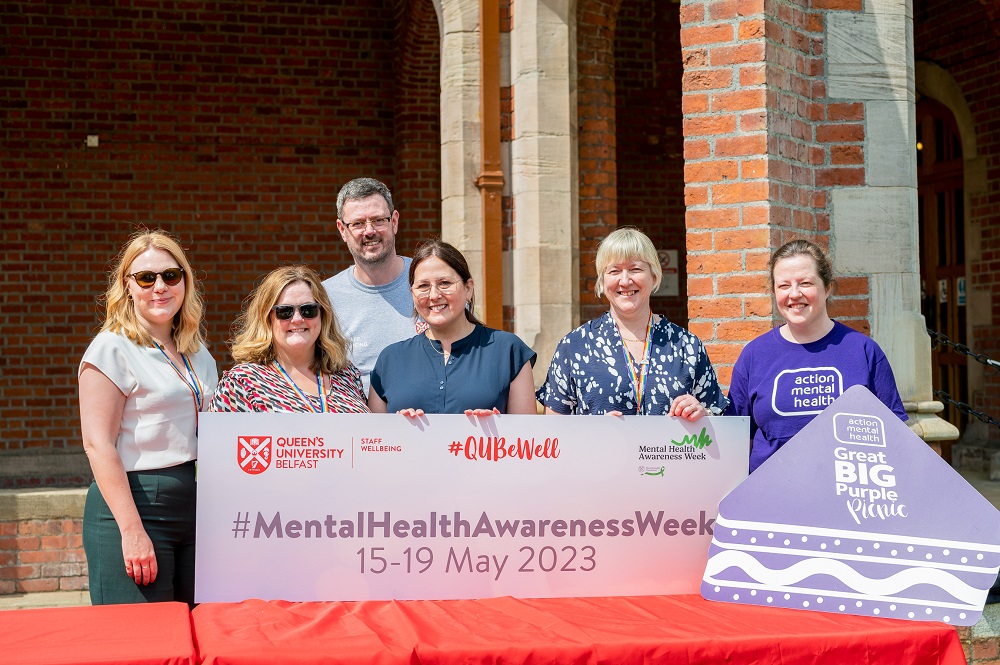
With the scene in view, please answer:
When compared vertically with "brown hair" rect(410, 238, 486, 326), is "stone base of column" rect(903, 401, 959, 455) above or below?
below

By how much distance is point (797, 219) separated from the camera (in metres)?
4.21

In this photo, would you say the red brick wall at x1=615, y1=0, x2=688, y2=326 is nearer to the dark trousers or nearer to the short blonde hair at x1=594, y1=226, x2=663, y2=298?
the short blonde hair at x1=594, y1=226, x2=663, y2=298

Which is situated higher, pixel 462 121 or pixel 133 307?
pixel 462 121

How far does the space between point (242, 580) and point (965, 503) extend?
6.90 ft

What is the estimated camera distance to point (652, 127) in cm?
1129

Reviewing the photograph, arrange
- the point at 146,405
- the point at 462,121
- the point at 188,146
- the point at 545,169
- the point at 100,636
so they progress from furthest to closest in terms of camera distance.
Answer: the point at 188,146 → the point at 462,121 → the point at 545,169 → the point at 146,405 → the point at 100,636

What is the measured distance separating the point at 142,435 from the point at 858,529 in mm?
2129

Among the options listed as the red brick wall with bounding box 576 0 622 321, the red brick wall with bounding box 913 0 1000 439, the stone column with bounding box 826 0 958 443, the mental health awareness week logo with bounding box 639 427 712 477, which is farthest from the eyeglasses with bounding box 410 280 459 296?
the red brick wall with bounding box 913 0 1000 439

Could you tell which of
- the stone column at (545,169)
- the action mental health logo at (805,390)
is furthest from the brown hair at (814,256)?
the stone column at (545,169)

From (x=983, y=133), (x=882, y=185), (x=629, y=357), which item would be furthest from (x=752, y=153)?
(x=983, y=133)

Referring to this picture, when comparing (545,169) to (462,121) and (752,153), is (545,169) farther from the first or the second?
(752,153)

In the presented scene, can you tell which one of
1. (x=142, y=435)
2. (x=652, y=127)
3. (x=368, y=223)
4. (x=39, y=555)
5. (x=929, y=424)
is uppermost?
(x=652, y=127)

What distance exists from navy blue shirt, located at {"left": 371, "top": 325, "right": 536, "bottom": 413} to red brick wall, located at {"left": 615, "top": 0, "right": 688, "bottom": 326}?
25.7ft

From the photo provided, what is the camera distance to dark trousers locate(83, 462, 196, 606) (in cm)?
296
